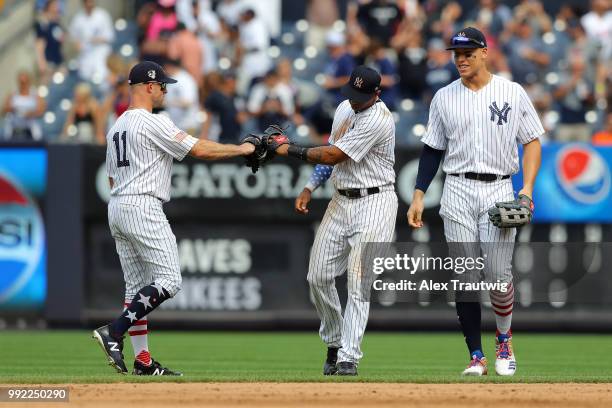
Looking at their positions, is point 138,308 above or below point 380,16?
below

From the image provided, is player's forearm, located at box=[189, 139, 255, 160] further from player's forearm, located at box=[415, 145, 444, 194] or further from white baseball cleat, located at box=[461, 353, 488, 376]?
white baseball cleat, located at box=[461, 353, 488, 376]

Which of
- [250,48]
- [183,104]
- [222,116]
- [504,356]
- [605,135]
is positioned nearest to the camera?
[504,356]

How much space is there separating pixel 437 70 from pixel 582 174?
298 centimetres

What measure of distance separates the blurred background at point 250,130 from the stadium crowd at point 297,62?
3cm

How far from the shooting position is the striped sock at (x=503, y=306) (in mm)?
8680

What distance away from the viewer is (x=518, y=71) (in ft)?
54.7

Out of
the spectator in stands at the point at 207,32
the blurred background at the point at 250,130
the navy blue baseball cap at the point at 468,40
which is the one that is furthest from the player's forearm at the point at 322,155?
the spectator in stands at the point at 207,32

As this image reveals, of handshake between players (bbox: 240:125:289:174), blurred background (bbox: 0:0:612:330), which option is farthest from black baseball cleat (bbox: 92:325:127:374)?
blurred background (bbox: 0:0:612:330)

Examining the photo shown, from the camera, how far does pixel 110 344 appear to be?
856cm

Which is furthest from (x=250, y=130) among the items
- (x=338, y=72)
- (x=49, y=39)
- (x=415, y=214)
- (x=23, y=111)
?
(x=415, y=214)

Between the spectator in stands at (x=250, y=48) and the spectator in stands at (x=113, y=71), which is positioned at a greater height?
the spectator in stands at (x=250, y=48)

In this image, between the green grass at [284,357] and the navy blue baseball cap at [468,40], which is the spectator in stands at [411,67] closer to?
the green grass at [284,357]

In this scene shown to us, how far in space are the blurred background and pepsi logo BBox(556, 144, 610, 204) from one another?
0.01 metres

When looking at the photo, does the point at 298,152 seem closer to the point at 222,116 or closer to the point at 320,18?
the point at 222,116
